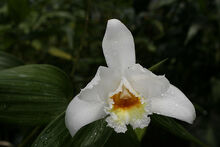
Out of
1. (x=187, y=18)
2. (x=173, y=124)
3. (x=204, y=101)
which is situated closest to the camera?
(x=173, y=124)

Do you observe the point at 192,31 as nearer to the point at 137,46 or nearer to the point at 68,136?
the point at 137,46

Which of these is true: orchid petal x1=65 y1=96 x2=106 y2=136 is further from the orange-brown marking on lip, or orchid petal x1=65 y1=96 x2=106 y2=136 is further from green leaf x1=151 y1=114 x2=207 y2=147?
green leaf x1=151 y1=114 x2=207 y2=147

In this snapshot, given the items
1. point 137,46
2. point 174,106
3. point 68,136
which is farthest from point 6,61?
point 137,46

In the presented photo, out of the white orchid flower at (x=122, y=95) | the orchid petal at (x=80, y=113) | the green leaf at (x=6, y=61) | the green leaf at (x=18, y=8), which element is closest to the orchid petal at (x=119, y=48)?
the white orchid flower at (x=122, y=95)

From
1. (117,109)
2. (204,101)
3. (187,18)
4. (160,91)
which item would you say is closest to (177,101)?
(160,91)

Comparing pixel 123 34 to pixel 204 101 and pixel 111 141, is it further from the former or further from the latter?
pixel 204 101

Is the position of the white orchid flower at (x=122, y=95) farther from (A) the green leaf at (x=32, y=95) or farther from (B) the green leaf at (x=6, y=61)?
(B) the green leaf at (x=6, y=61)
